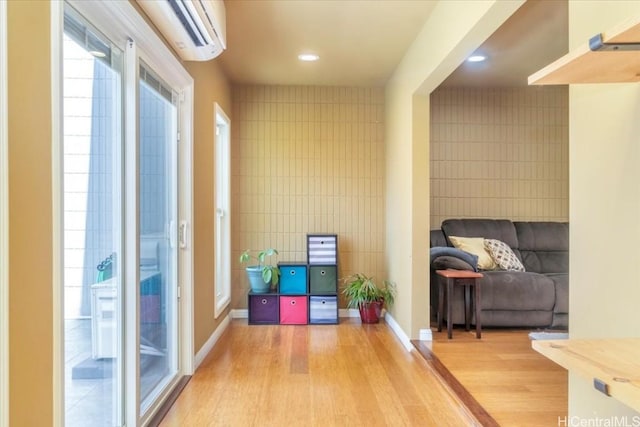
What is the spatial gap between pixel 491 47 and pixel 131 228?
324 centimetres

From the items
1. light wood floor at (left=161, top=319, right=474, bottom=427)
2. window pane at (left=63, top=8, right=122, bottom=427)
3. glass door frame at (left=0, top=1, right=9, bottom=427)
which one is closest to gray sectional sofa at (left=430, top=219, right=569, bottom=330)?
light wood floor at (left=161, top=319, right=474, bottom=427)

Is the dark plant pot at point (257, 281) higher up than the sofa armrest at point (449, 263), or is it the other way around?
the sofa armrest at point (449, 263)

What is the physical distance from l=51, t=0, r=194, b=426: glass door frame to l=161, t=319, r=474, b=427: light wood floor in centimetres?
28

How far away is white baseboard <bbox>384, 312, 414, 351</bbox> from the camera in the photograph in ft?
11.0

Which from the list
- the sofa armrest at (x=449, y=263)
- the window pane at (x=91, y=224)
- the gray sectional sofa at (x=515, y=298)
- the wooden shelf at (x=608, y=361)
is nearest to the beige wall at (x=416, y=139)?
the sofa armrest at (x=449, y=263)

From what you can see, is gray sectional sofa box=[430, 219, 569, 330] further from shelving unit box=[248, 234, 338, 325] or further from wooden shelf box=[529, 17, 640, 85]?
wooden shelf box=[529, 17, 640, 85]

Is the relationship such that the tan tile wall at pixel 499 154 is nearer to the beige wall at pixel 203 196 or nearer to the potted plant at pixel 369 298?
the potted plant at pixel 369 298

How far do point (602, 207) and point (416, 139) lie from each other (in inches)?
84.2

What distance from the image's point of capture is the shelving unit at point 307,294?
Result: 162 inches

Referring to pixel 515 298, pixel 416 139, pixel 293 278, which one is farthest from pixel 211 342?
pixel 515 298

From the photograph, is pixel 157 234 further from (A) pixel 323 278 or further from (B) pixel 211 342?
(A) pixel 323 278

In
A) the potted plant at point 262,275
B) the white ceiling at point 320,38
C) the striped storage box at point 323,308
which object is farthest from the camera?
the striped storage box at point 323,308

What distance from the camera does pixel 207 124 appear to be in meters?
3.22

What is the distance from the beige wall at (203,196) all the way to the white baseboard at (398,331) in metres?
1.72
